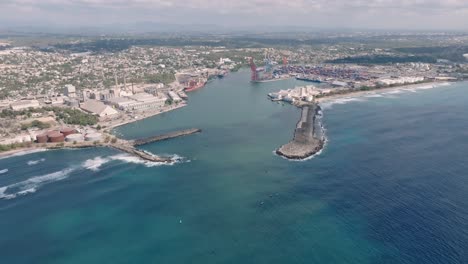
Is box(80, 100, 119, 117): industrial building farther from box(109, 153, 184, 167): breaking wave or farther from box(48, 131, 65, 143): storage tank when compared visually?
box(109, 153, 184, 167): breaking wave

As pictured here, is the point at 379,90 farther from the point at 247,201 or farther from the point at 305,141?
the point at 247,201

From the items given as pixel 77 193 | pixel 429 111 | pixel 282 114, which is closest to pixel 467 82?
pixel 429 111

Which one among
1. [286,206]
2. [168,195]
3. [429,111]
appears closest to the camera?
A: [286,206]

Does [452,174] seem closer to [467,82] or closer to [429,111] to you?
[429,111]

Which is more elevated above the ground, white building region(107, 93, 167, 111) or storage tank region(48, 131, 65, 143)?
white building region(107, 93, 167, 111)

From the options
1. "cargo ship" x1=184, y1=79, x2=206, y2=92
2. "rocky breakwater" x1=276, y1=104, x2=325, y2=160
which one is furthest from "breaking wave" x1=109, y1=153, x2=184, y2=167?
"cargo ship" x1=184, y1=79, x2=206, y2=92

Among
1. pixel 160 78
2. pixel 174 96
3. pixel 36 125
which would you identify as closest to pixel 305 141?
pixel 174 96
